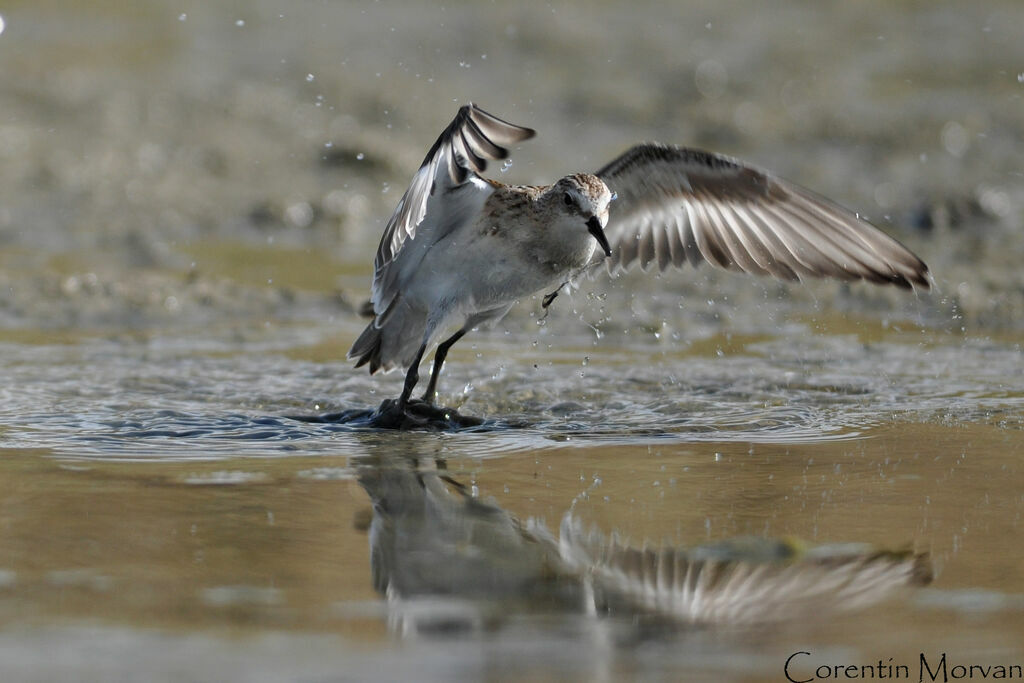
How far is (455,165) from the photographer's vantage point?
18.6 ft

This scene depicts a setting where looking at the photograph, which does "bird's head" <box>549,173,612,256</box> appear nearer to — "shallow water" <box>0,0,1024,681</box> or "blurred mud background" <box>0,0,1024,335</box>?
"shallow water" <box>0,0,1024,681</box>

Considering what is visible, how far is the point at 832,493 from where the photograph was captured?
15.0 feet

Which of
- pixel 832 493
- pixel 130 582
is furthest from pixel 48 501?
pixel 832 493

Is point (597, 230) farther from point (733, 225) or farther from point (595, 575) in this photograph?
point (595, 575)

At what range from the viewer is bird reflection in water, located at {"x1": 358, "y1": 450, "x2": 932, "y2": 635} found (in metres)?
3.45

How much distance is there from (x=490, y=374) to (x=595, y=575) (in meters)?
3.17

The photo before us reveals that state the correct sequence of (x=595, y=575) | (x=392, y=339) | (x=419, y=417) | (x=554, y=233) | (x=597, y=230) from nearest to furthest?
(x=595, y=575)
(x=419, y=417)
(x=597, y=230)
(x=554, y=233)
(x=392, y=339)

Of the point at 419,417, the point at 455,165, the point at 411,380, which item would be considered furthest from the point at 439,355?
the point at 455,165

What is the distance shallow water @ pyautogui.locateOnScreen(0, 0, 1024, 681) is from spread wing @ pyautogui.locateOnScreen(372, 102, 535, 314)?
0.89m

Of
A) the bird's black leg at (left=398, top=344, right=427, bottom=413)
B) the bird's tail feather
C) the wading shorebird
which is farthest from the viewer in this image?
the bird's tail feather

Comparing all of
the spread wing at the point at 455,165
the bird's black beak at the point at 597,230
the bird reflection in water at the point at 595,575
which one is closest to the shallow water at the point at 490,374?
the bird reflection in water at the point at 595,575

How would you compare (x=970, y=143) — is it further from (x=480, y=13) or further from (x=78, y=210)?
(x=78, y=210)

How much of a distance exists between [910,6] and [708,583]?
1224cm

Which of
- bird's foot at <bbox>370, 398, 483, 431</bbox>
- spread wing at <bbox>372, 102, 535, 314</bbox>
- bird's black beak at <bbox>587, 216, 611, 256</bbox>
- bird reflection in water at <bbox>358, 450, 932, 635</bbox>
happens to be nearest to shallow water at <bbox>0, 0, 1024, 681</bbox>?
bird reflection in water at <bbox>358, 450, 932, 635</bbox>
